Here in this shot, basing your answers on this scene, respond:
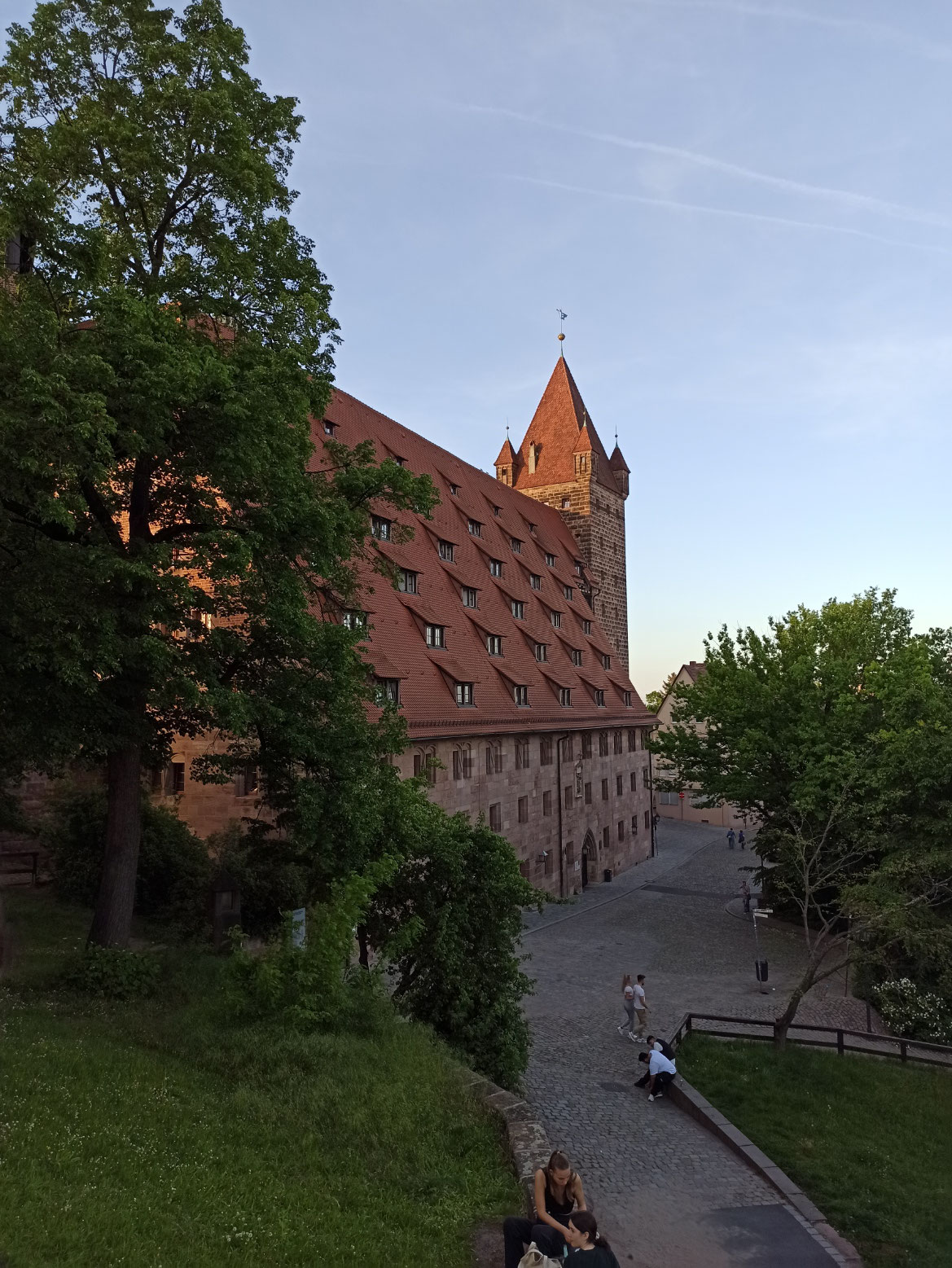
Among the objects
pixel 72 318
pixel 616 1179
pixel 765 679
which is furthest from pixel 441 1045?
pixel 765 679

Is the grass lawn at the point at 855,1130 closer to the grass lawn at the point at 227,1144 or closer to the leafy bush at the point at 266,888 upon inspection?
the grass lawn at the point at 227,1144

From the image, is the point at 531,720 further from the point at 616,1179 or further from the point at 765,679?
the point at 616,1179

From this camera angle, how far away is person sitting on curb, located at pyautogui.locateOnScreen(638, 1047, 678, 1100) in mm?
14172

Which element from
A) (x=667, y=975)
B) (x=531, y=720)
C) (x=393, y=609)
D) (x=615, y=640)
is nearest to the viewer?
(x=667, y=975)

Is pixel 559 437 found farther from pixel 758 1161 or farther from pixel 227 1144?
pixel 227 1144

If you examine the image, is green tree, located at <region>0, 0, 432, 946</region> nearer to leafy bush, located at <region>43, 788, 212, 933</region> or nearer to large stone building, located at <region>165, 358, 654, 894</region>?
large stone building, located at <region>165, 358, 654, 894</region>

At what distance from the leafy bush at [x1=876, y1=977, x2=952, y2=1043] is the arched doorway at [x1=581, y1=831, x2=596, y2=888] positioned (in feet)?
63.1

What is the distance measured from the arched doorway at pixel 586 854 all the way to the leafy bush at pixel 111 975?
90.2ft

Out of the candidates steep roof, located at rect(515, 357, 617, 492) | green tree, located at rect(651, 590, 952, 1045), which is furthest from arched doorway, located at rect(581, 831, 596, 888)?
steep roof, located at rect(515, 357, 617, 492)

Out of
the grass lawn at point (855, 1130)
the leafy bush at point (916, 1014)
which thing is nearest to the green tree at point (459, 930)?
the grass lawn at point (855, 1130)

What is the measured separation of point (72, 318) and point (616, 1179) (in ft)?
42.7

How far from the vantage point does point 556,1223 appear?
657 cm

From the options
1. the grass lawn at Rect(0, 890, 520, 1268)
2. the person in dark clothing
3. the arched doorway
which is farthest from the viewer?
the arched doorway

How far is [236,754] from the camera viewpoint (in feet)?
46.5
